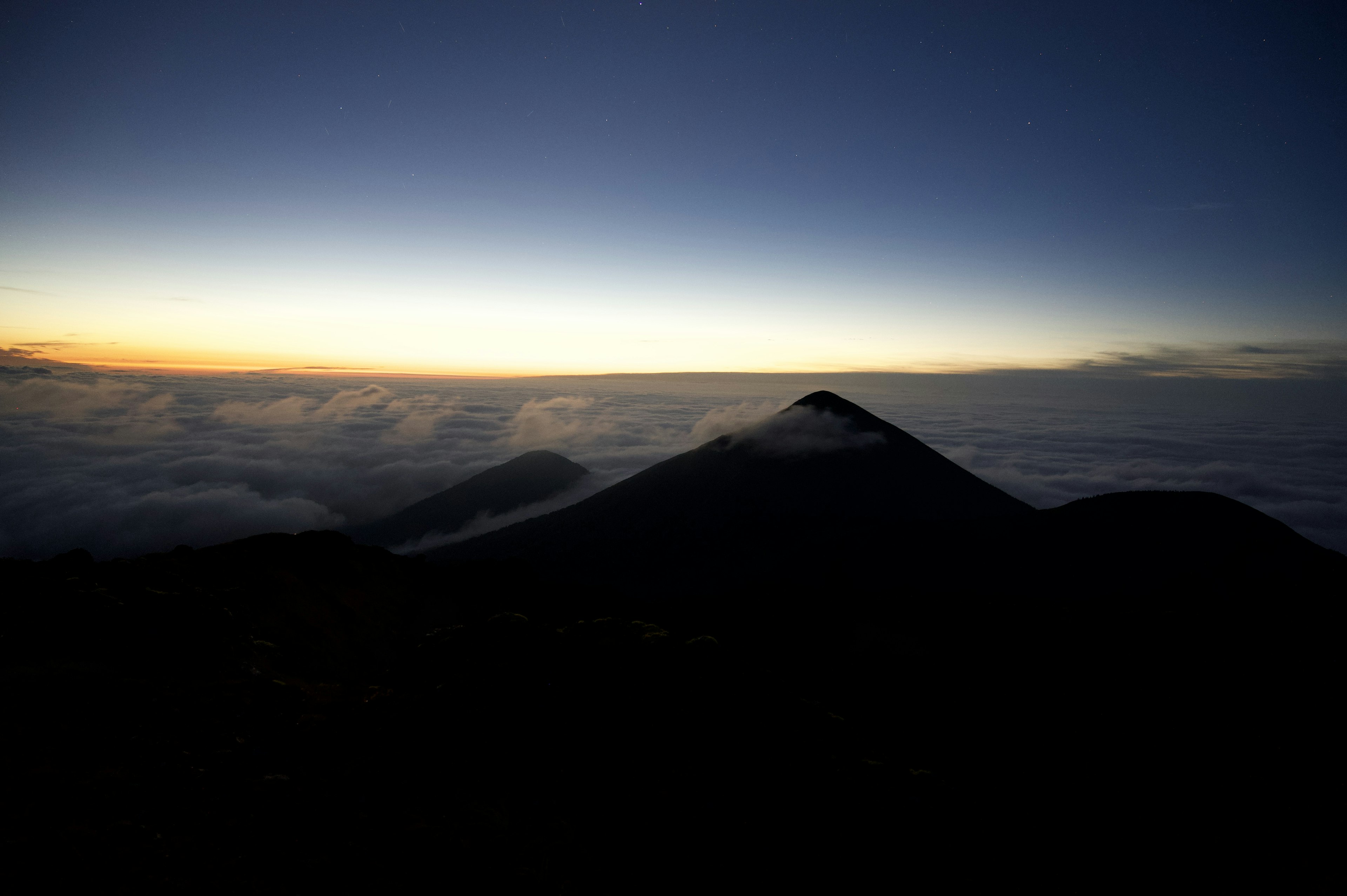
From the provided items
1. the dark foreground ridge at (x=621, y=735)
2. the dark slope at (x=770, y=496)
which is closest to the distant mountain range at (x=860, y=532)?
the dark slope at (x=770, y=496)

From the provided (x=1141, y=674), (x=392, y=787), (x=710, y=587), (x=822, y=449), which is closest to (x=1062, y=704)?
(x=1141, y=674)

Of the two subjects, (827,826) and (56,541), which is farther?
(56,541)

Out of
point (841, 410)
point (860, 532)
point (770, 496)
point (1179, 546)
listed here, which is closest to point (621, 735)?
point (860, 532)

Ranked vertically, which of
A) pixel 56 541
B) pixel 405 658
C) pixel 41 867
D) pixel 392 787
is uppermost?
pixel 41 867

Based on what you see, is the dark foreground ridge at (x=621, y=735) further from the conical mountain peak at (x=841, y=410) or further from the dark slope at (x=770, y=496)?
the conical mountain peak at (x=841, y=410)

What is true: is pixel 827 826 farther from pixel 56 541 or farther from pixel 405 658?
pixel 56 541

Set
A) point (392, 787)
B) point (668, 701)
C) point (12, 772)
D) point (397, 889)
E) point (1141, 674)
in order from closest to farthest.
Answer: point (397, 889), point (12, 772), point (392, 787), point (668, 701), point (1141, 674)

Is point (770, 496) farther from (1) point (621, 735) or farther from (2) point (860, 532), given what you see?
(1) point (621, 735)
